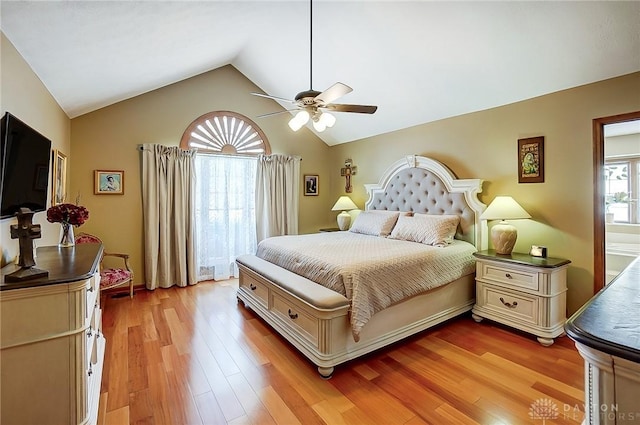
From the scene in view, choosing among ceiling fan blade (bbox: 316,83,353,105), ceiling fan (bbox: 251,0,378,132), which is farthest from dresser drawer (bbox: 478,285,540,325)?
ceiling fan blade (bbox: 316,83,353,105)

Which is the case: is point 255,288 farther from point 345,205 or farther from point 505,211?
point 505,211

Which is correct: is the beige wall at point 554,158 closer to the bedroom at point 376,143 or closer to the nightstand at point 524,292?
the bedroom at point 376,143

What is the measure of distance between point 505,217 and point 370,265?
1.54 m

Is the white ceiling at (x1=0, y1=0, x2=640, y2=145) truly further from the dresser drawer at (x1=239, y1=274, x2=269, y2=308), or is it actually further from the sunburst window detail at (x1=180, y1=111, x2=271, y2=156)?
the dresser drawer at (x1=239, y1=274, x2=269, y2=308)

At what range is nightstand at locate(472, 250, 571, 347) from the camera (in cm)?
266

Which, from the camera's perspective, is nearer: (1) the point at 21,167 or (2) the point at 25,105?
(1) the point at 21,167

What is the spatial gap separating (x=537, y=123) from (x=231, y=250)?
4.30 metres

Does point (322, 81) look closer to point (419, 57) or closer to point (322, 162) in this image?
point (419, 57)

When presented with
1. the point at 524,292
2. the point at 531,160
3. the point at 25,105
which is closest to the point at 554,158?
the point at 531,160

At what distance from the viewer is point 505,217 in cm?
296

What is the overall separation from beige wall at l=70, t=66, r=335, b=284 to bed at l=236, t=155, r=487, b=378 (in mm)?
1901

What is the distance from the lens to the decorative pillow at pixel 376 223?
397cm

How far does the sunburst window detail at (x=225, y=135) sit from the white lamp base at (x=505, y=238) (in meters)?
3.52

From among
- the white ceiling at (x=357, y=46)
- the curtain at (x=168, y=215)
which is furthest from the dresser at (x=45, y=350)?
the curtain at (x=168, y=215)
